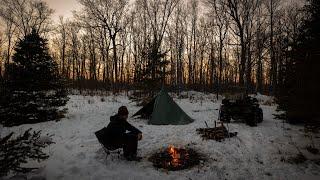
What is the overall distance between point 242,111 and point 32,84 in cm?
923

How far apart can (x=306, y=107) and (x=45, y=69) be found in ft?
35.5

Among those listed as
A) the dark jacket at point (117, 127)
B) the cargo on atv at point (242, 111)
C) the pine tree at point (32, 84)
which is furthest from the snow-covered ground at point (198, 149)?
the pine tree at point (32, 84)

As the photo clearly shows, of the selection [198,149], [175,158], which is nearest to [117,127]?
[175,158]

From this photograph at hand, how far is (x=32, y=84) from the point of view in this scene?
10805 mm

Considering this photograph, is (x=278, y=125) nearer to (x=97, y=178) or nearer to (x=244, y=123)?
(x=244, y=123)

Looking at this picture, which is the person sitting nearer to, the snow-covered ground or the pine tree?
the snow-covered ground

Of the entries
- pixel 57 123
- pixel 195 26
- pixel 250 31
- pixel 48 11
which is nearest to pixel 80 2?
pixel 48 11

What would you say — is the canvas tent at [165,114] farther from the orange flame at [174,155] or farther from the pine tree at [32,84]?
the pine tree at [32,84]

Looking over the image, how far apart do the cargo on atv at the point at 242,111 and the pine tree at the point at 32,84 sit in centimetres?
761

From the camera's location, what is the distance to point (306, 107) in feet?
27.5

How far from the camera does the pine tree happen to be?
34.5ft

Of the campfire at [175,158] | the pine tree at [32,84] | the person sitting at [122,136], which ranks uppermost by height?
the pine tree at [32,84]

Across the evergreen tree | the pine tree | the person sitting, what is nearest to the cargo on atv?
the evergreen tree

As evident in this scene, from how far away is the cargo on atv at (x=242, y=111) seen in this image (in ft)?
33.2
